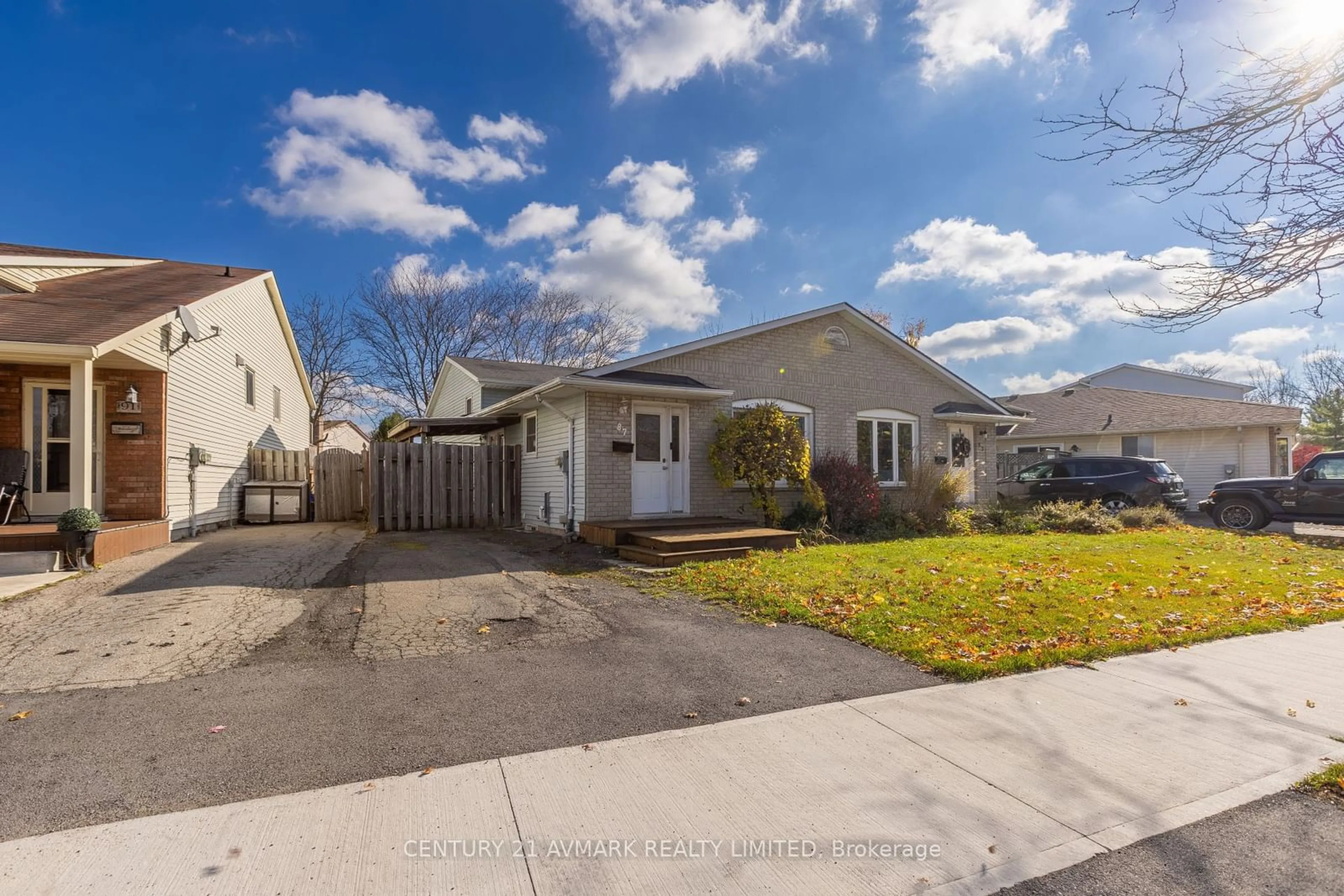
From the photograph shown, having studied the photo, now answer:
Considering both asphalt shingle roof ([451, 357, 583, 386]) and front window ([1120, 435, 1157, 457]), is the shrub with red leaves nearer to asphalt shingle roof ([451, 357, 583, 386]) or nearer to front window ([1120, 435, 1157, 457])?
asphalt shingle roof ([451, 357, 583, 386])

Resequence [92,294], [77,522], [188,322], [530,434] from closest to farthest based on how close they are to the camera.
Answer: [77,522], [188,322], [92,294], [530,434]

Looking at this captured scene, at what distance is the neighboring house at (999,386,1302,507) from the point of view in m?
20.2

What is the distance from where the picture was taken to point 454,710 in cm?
361

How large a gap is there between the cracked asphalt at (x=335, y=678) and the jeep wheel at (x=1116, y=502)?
47.0 feet

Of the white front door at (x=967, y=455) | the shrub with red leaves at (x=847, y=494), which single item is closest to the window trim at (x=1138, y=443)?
the white front door at (x=967, y=455)

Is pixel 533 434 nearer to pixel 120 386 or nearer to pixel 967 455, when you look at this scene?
pixel 120 386

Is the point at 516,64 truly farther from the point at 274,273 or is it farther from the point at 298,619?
the point at 298,619

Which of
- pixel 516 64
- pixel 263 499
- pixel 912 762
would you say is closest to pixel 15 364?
pixel 263 499

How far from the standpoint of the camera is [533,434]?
Result: 1352cm

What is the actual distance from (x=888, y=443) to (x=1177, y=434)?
1403cm

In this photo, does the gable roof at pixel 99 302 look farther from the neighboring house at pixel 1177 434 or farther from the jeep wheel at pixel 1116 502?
the neighboring house at pixel 1177 434

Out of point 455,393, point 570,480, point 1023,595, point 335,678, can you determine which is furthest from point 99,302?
point 1023,595

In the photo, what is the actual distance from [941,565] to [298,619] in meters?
7.60

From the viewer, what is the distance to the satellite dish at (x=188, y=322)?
1047 cm
